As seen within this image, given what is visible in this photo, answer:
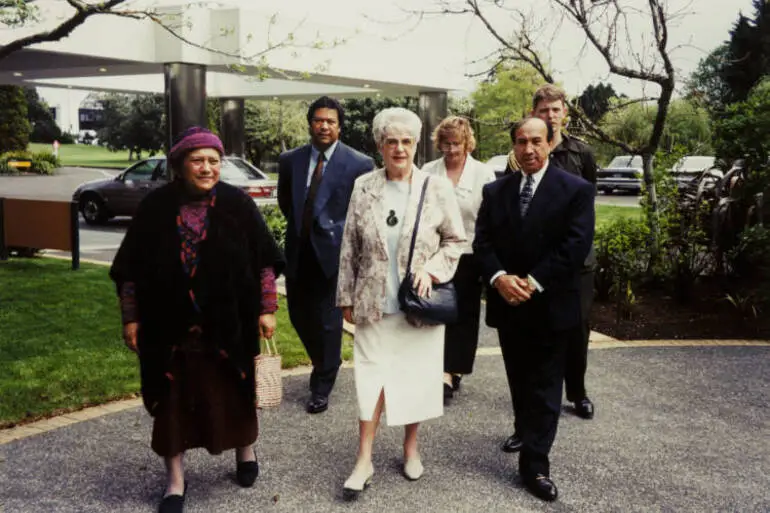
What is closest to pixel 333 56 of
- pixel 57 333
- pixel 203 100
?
pixel 203 100

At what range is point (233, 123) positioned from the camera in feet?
106

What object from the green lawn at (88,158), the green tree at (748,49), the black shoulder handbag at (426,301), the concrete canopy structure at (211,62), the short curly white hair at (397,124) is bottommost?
the green lawn at (88,158)

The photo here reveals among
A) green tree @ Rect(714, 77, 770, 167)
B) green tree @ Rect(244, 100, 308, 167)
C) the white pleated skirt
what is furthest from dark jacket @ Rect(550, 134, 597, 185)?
green tree @ Rect(244, 100, 308, 167)

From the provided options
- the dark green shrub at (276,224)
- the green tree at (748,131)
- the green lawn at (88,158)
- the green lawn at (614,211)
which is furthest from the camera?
the green lawn at (88,158)

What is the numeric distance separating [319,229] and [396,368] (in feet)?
5.04

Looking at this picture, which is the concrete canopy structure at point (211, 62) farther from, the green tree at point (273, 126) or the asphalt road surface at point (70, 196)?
the green tree at point (273, 126)

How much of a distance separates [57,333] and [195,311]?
176 inches

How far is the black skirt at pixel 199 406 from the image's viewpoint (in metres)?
4.05

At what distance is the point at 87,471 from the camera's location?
182 inches

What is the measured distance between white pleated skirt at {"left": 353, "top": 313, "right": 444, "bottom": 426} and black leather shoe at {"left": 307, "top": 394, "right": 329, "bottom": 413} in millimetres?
1371

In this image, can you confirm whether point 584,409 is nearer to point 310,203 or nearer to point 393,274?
point 393,274

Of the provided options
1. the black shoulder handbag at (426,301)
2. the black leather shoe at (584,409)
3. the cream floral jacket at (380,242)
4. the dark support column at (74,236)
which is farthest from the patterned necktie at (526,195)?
the dark support column at (74,236)

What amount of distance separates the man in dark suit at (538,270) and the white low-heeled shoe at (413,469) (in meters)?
0.55

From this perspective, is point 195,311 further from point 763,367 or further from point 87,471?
point 763,367
